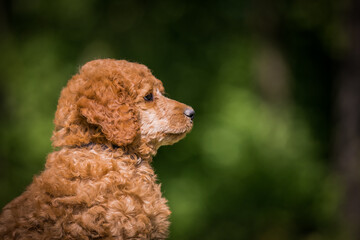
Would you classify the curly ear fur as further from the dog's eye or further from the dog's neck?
the dog's eye

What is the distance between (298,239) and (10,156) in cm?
760

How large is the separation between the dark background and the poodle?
18.7 feet

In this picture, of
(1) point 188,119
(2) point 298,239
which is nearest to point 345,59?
(2) point 298,239

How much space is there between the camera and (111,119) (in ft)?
11.3

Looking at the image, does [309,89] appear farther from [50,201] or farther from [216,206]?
[50,201]

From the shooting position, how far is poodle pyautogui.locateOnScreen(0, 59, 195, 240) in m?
3.11

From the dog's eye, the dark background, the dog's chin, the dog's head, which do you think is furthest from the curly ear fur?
the dark background

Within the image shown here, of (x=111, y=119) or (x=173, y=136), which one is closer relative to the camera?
(x=111, y=119)

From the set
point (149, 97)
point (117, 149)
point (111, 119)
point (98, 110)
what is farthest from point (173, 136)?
point (98, 110)

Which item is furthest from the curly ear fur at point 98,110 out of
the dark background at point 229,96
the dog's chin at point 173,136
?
the dark background at point 229,96

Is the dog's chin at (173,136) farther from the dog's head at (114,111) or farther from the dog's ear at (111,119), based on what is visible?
the dog's ear at (111,119)

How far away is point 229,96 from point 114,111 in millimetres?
8256

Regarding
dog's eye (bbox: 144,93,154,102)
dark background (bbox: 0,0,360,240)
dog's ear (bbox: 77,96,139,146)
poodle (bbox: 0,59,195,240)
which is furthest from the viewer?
dark background (bbox: 0,0,360,240)

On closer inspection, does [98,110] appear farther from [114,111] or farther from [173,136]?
[173,136]
